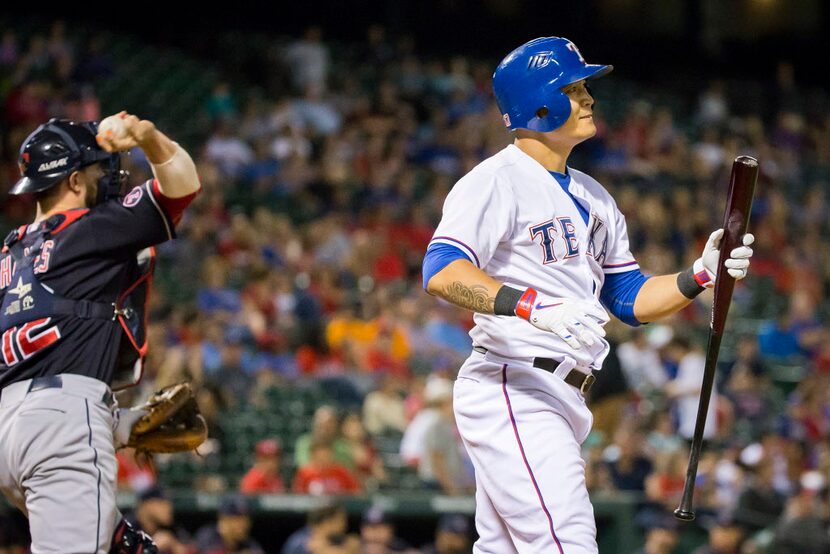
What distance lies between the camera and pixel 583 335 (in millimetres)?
3314

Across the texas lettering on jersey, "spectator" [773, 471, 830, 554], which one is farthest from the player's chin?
"spectator" [773, 471, 830, 554]

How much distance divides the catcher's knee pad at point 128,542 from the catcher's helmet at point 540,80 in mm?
1710

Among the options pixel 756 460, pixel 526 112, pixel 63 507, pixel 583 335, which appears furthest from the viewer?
pixel 756 460

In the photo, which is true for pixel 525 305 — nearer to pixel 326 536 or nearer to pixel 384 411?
pixel 326 536

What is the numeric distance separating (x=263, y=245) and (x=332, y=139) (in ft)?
8.71

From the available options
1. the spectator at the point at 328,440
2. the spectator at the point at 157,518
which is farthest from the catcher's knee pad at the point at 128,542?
the spectator at the point at 328,440

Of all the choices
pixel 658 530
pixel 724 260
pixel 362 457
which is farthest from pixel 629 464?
pixel 724 260

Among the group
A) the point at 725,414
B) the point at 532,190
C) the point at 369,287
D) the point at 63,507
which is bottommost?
the point at 725,414

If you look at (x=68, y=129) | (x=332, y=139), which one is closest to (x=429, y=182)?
(x=332, y=139)

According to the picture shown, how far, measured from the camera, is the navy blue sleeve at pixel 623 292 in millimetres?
4125

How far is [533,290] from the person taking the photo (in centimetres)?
350

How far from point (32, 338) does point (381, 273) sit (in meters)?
7.94

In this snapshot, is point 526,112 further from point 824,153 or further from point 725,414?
point 824,153

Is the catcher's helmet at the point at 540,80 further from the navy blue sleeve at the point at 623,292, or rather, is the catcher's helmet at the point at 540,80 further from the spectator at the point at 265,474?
the spectator at the point at 265,474
